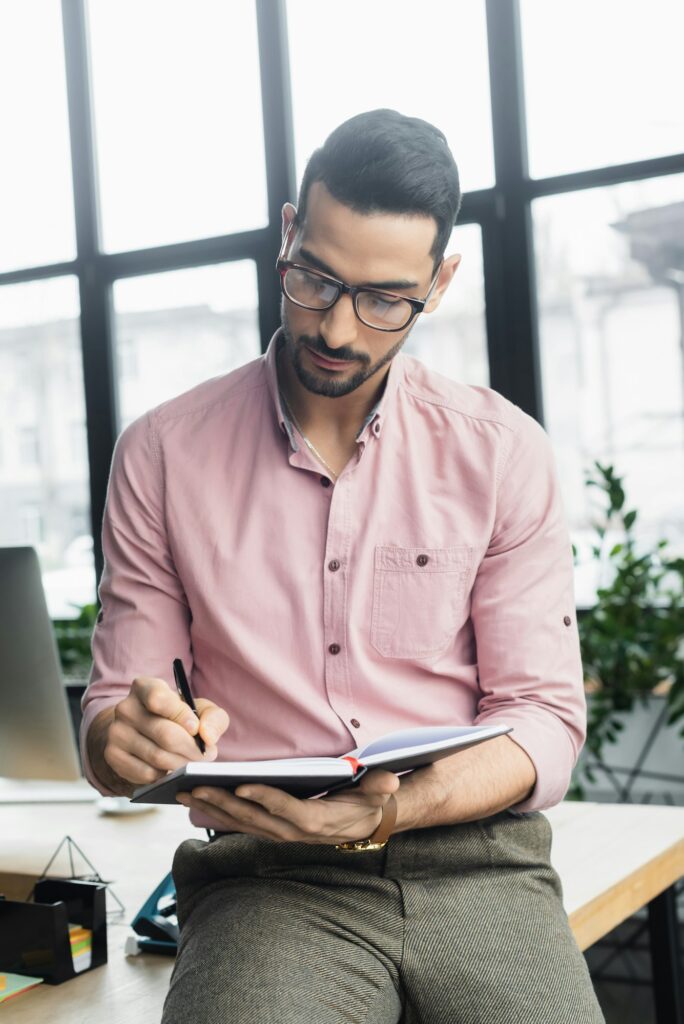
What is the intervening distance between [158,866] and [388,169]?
3.51 feet

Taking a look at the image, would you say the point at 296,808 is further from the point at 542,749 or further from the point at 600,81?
the point at 600,81

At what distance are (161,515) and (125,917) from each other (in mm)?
545

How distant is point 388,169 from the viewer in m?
1.50

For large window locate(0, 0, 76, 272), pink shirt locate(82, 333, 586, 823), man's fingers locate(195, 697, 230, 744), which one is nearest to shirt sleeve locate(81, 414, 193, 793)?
pink shirt locate(82, 333, 586, 823)

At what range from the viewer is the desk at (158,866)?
133cm

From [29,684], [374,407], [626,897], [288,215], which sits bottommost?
[626,897]

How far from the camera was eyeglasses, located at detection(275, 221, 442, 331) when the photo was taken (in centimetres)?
147

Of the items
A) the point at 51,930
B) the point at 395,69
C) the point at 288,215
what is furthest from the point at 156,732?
the point at 395,69

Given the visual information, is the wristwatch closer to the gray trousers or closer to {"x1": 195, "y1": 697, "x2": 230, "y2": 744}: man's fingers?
the gray trousers

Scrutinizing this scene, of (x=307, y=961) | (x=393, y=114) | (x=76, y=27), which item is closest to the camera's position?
(x=307, y=961)

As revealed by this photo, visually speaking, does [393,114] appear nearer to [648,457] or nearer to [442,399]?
[442,399]

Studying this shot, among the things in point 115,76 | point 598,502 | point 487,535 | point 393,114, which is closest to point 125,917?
point 487,535

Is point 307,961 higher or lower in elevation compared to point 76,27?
lower

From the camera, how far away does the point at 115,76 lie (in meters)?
4.61
